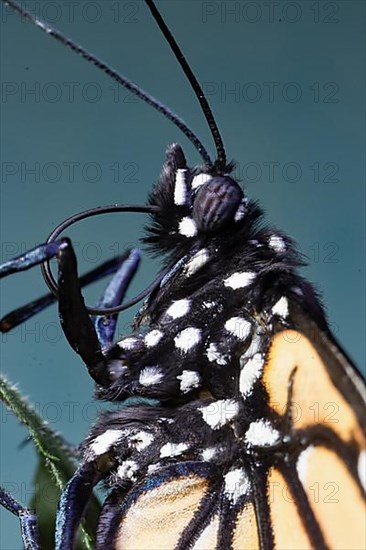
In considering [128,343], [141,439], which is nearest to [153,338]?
[128,343]

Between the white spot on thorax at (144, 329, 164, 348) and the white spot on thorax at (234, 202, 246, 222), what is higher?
the white spot on thorax at (234, 202, 246, 222)

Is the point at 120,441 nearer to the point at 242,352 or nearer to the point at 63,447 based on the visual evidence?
the point at 63,447

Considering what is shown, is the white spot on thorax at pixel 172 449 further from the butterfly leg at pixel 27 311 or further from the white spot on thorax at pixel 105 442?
the butterfly leg at pixel 27 311

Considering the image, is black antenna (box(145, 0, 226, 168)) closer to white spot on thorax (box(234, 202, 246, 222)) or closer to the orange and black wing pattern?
white spot on thorax (box(234, 202, 246, 222))

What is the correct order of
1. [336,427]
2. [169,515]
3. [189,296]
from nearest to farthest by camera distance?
[336,427] → [169,515] → [189,296]

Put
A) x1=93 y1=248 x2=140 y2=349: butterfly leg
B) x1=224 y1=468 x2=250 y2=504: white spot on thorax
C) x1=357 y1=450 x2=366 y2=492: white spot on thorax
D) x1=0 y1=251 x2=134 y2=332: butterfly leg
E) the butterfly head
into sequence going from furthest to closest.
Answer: x1=93 y1=248 x2=140 y2=349: butterfly leg < x1=0 y1=251 x2=134 y2=332: butterfly leg < the butterfly head < x1=224 y1=468 x2=250 y2=504: white spot on thorax < x1=357 y1=450 x2=366 y2=492: white spot on thorax

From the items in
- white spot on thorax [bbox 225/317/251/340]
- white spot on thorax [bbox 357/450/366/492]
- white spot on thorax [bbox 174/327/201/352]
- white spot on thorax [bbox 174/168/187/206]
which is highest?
white spot on thorax [bbox 174/168/187/206]

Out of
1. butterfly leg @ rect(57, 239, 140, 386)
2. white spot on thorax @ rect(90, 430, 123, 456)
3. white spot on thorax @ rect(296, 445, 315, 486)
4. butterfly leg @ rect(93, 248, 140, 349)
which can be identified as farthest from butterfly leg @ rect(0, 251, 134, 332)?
white spot on thorax @ rect(296, 445, 315, 486)

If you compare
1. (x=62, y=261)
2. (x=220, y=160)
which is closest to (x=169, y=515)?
(x=62, y=261)
